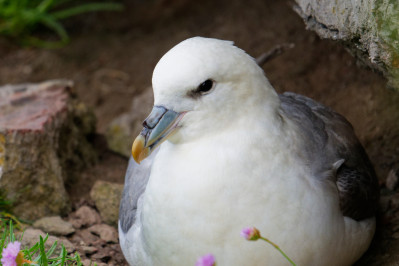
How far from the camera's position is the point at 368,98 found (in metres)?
4.72

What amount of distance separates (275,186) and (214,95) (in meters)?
0.46

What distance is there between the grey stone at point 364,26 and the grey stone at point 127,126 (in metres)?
1.70

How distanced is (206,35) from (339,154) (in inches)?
110

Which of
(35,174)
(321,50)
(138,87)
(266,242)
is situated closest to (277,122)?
(266,242)

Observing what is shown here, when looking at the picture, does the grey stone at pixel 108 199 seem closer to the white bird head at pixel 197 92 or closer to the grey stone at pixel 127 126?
the grey stone at pixel 127 126

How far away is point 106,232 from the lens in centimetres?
409

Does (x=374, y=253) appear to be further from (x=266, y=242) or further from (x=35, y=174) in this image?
(x=35, y=174)

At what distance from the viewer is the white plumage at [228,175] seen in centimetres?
288

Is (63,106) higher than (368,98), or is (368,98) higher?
(368,98)

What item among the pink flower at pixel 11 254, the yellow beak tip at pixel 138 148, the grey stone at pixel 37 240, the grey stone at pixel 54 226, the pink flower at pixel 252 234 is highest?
the pink flower at pixel 252 234

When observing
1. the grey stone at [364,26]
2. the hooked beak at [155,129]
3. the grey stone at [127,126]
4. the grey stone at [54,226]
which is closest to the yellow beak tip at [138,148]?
the hooked beak at [155,129]

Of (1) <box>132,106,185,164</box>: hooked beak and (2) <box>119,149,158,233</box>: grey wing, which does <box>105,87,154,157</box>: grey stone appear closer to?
(2) <box>119,149,158,233</box>: grey wing

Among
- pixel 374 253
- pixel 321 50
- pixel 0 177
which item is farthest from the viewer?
pixel 321 50

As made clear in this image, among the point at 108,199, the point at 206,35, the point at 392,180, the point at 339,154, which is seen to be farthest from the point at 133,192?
the point at 206,35
